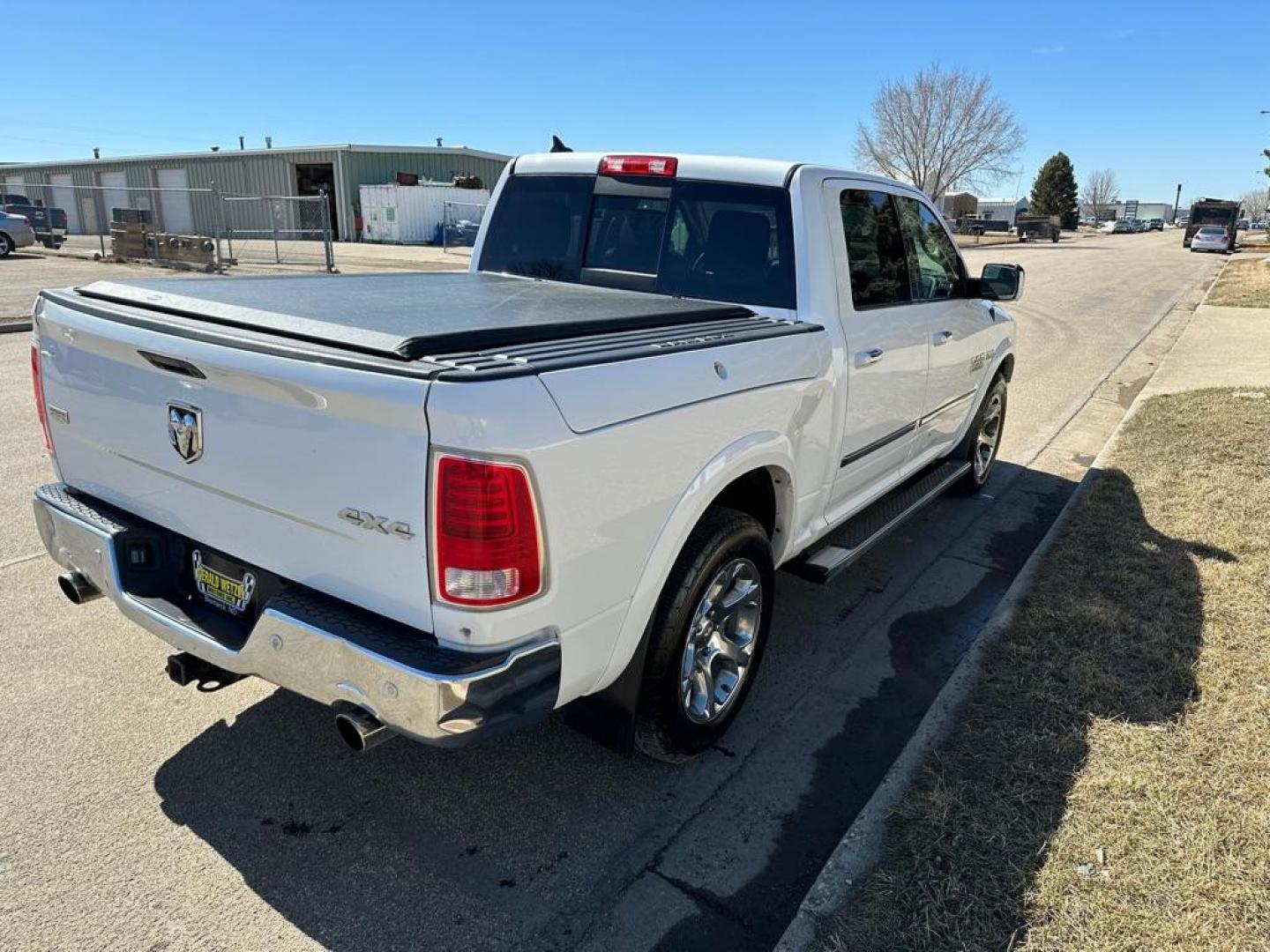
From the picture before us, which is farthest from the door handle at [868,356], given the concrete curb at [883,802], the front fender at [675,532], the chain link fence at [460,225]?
the chain link fence at [460,225]

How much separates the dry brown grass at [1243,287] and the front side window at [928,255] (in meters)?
18.2

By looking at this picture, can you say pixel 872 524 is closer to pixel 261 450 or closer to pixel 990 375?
pixel 990 375

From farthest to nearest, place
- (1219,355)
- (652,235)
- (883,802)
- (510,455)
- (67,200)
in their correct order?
(67,200), (1219,355), (652,235), (883,802), (510,455)

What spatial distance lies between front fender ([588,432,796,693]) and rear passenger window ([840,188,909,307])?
4.04 ft

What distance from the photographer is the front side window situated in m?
4.58

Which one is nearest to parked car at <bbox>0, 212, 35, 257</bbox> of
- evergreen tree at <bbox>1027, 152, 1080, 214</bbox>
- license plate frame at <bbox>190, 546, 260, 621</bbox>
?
license plate frame at <bbox>190, 546, 260, 621</bbox>

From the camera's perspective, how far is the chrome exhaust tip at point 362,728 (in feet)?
7.39

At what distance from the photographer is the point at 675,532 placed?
8.70 feet

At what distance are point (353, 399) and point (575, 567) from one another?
0.70 m

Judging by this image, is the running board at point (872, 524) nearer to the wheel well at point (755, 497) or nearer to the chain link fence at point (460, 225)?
the wheel well at point (755, 497)

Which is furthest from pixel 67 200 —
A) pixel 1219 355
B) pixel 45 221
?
pixel 1219 355

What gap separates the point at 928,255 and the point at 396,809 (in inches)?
152

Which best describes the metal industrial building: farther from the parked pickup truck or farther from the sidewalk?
the parked pickup truck

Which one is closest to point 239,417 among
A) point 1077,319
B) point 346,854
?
point 346,854
